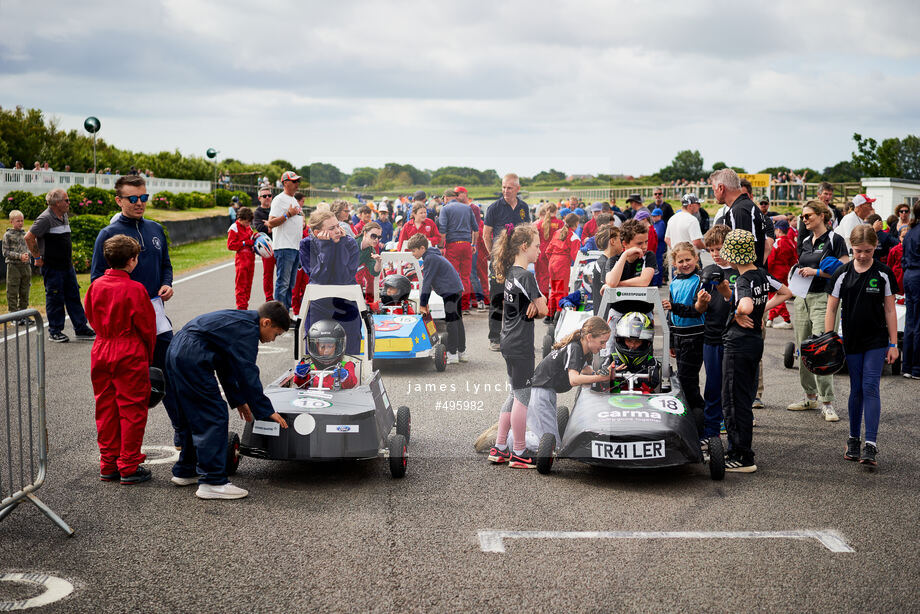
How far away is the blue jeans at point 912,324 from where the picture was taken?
10.0 meters

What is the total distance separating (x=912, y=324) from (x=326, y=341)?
7410 millimetres

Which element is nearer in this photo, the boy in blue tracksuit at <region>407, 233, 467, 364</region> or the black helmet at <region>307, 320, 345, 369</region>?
the black helmet at <region>307, 320, 345, 369</region>

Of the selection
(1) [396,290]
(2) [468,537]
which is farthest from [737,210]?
(1) [396,290]

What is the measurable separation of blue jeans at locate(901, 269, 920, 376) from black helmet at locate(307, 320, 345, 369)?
7.25 metres

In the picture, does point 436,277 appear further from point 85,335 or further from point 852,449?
point 85,335

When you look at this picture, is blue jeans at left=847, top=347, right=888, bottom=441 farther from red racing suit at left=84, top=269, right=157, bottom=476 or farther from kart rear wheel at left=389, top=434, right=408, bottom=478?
red racing suit at left=84, top=269, right=157, bottom=476

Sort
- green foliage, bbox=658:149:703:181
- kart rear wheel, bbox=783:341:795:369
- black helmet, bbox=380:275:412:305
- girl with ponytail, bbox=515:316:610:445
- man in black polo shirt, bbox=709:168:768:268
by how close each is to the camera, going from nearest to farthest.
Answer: girl with ponytail, bbox=515:316:610:445 → man in black polo shirt, bbox=709:168:768:268 → kart rear wheel, bbox=783:341:795:369 → black helmet, bbox=380:275:412:305 → green foliage, bbox=658:149:703:181

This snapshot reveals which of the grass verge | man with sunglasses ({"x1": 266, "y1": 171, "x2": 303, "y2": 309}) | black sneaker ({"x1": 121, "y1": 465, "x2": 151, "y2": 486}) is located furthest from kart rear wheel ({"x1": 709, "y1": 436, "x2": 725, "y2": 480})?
the grass verge

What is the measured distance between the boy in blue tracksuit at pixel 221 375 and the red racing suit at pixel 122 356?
0.92ft

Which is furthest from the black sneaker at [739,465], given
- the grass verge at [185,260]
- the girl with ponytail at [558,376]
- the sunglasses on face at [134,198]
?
the grass verge at [185,260]

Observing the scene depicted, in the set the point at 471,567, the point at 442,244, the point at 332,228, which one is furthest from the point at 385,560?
the point at 442,244

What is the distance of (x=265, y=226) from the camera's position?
13602 mm

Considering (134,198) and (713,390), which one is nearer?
(134,198)

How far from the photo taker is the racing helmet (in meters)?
6.71
